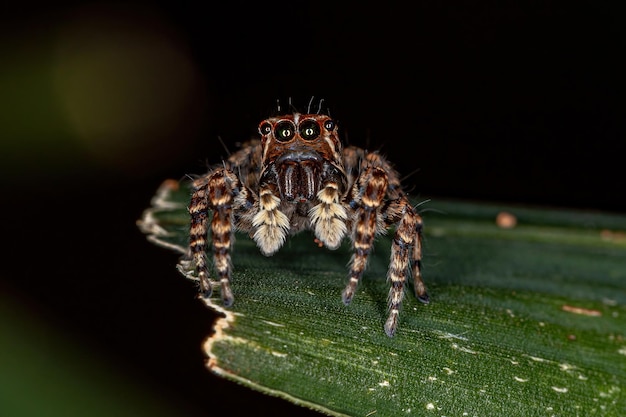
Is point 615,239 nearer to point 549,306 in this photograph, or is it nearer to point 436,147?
point 549,306


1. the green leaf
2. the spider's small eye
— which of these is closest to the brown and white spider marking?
the spider's small eye

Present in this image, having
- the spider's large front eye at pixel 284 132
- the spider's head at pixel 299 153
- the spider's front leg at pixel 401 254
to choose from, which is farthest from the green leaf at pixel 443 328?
the spider's large front eye at pixel 284 132

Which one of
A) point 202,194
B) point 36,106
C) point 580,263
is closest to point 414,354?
point 202,194

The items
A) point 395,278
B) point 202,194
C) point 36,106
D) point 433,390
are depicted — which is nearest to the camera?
point 433,390

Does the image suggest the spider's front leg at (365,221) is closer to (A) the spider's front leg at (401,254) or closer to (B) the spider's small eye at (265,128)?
(A) the spider's front leg at (401,254)

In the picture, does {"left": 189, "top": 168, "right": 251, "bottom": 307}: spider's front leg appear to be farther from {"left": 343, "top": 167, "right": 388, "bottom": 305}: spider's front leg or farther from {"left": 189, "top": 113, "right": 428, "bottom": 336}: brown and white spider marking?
{"left": 343, "top": 167, "right": 388, "bottom": 305}: spider's front leg

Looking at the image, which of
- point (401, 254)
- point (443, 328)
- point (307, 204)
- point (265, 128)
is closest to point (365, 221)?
point (401, 254)

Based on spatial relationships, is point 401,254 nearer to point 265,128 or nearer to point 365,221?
point 365,221
